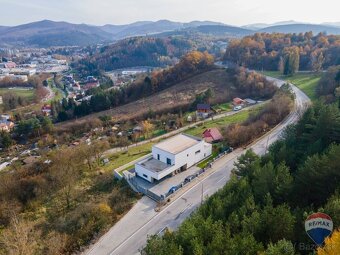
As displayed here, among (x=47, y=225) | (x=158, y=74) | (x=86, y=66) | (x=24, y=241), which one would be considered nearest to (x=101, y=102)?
(x=158, y=74)

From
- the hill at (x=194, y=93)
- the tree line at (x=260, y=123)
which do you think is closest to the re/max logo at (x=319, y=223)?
the tree line at (x=260, y=123)

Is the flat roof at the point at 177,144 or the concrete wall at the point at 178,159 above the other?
the flat roof at the point at 177,144

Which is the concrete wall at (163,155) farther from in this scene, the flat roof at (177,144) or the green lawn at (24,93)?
the green lawn at (24,93)

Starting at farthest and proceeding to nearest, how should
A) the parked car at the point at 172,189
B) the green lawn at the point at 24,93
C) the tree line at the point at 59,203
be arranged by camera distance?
the green lawn at the point at 24,93
the parked car at the point at 172,189
the tree line at the point at 59,203

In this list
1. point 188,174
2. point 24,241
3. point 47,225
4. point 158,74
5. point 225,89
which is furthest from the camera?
point 158,74

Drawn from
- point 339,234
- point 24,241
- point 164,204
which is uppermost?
point 339,234

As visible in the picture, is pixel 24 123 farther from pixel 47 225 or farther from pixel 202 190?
pixel 202 190

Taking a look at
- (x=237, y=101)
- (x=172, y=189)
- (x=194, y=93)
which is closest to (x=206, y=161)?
(x=172, y=189)

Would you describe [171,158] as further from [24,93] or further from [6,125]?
[24,93]
